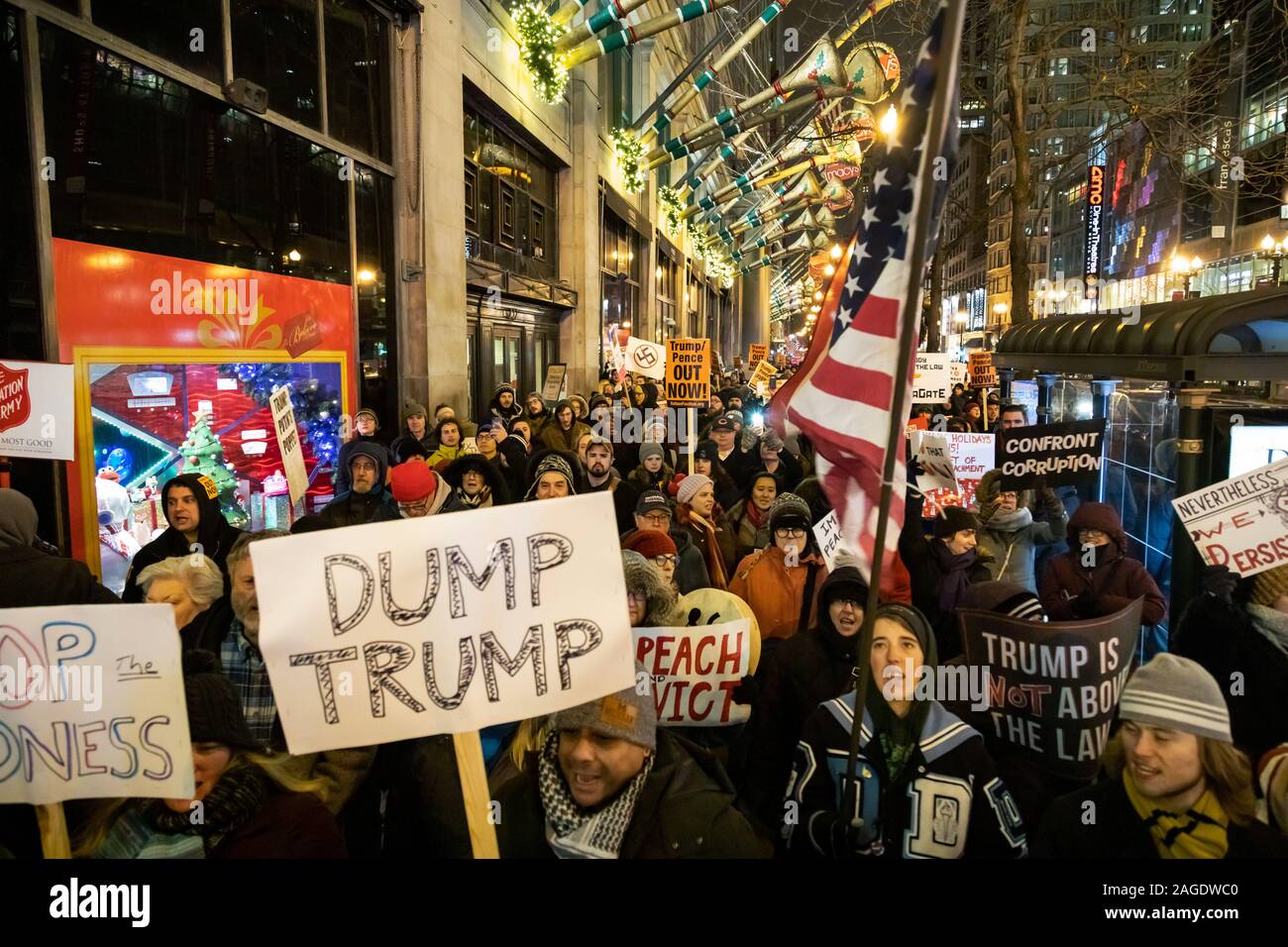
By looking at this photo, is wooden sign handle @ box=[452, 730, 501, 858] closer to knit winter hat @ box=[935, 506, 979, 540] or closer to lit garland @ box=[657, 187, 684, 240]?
knit winter hat @ box=[935, 506, 979, 540]

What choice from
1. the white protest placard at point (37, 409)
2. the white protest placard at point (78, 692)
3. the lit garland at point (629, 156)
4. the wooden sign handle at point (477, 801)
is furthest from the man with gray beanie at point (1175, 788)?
the lit garland at point (629, 156)

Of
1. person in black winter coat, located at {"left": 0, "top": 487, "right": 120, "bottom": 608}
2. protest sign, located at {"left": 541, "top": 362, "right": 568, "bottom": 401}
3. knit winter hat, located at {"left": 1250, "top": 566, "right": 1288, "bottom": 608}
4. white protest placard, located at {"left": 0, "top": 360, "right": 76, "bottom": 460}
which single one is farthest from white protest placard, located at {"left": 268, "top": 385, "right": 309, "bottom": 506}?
protest sign, located at {"left": 541, "top": 362, "right": 568, "bottom": 401}

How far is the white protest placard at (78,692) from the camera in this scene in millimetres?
2402

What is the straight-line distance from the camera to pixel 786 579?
4848mm

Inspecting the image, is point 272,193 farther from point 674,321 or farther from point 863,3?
point 674,321

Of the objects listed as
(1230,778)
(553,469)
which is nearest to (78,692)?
(1230,778)

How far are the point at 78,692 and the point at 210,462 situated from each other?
18.6ft

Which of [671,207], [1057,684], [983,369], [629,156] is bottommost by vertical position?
[1057,684]

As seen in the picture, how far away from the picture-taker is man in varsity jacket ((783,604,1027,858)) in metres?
2.62

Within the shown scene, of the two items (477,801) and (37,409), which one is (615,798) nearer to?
(477,801)

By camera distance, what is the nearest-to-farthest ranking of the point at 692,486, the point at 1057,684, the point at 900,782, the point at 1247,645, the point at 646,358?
the point at 900,782 < the point at 1057,684 < the point at 1247,645 < the point at 692,486 < the point at 646,358

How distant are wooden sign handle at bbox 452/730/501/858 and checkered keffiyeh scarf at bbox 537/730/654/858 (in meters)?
0.18

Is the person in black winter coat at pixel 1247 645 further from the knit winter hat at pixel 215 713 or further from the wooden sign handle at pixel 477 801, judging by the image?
the knit winter hat at pixel 215 713
